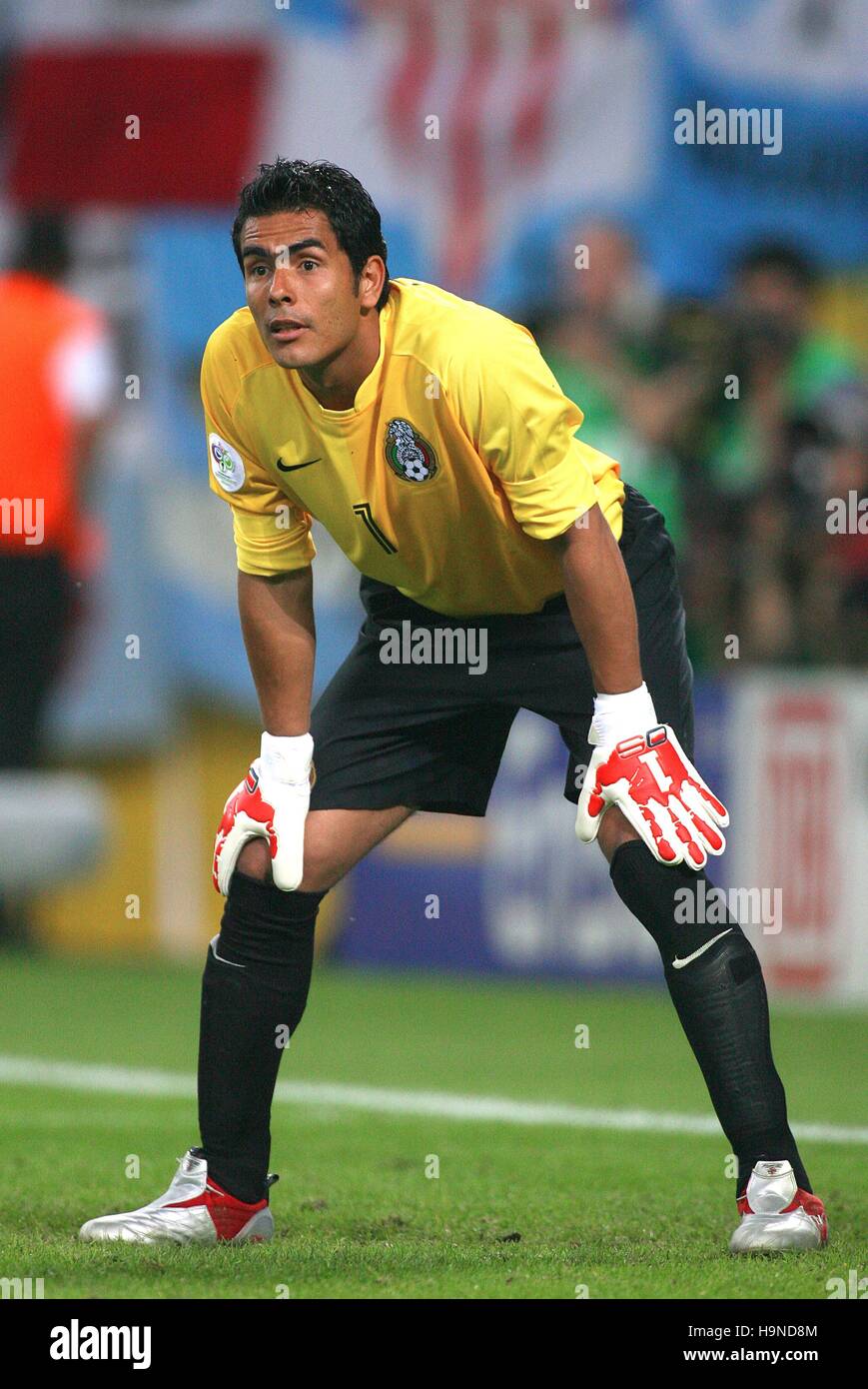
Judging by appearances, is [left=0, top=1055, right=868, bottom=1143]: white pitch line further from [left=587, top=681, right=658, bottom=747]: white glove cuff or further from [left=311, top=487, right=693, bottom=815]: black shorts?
[left=587, top=681, right=658, bottom=747]: white glove cuff

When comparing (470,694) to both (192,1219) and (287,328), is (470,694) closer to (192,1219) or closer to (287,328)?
(287,328)

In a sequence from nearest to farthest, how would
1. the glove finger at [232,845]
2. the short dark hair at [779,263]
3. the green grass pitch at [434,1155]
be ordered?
1. the green grass pitch at [434,1155]
2. the glove finger at [232,845]
3. the short dark hair at [779,263]

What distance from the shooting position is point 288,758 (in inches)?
194

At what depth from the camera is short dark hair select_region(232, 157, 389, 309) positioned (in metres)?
4.44

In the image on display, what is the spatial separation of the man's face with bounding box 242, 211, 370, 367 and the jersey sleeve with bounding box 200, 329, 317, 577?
1.00 ft

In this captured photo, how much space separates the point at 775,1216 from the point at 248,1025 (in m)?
1.13

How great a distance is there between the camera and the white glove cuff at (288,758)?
4.91 meters

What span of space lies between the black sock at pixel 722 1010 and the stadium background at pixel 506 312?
494 centimetres

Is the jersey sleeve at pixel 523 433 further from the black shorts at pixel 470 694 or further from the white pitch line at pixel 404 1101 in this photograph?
the white pitch line at pixel 404 1101

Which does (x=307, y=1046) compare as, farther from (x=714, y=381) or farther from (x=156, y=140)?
(x=156, y=140)

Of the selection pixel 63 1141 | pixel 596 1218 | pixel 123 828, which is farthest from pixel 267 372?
pixel 123 828

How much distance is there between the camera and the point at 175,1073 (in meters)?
7.48

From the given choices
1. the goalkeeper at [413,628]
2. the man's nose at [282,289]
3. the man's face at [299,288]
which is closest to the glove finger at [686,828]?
the goalkeeper at [413,628]

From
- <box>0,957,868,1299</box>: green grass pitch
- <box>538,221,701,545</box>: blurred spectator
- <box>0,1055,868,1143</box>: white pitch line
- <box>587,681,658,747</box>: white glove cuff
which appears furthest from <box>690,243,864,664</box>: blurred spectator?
<box>587,681,658,747</box>: white glove cuff
